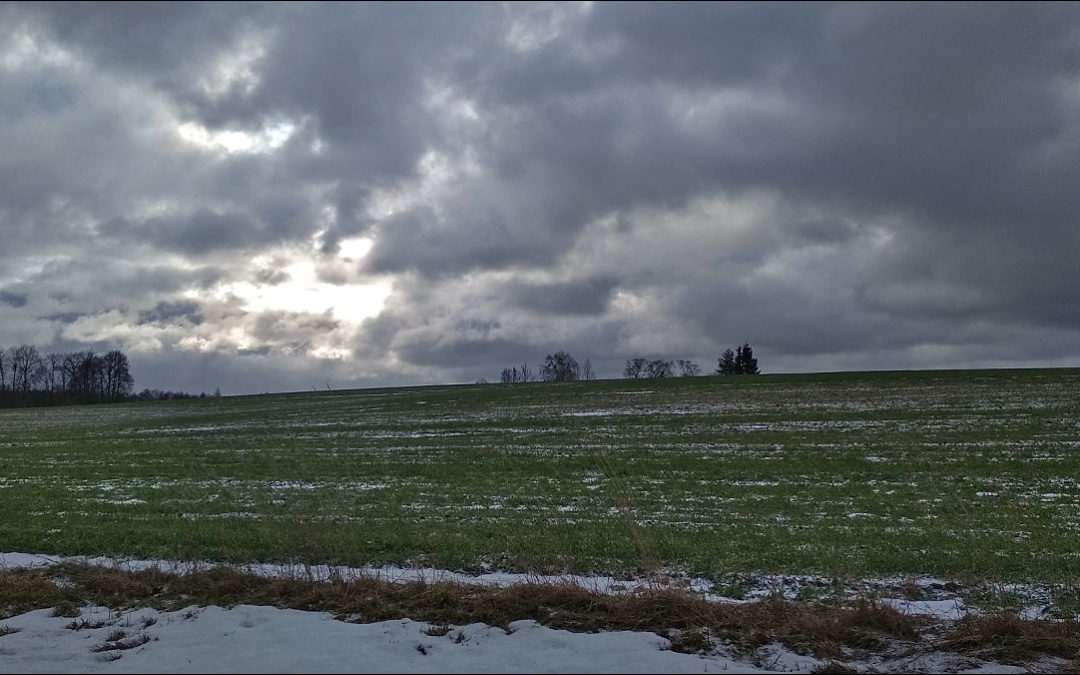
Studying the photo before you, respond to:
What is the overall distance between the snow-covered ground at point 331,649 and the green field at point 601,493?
2398 mm

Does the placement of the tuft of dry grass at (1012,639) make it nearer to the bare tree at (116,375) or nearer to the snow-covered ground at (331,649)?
the snow-covered ground at (331,649)

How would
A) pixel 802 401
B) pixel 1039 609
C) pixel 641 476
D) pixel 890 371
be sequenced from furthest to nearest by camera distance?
pixel 890 371 → pixel 802 401 → pixel 641 476 → pixel 1039 609

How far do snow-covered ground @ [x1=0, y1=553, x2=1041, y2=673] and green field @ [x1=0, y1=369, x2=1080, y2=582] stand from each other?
240 centimetres

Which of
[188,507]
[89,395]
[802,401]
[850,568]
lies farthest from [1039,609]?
[89,395]

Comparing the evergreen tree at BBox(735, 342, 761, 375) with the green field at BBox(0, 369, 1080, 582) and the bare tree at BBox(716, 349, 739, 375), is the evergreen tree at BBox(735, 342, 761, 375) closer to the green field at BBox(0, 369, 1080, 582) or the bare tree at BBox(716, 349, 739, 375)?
the bare tree at BBox(716, 349, 739, 375)

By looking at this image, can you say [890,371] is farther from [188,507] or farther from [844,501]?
[188,507]

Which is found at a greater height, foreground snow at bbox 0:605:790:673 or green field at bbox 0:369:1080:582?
foreground snow at bbox 0:605:790:673

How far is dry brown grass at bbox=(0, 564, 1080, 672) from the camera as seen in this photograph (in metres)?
6.47

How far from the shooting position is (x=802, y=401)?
4566 centimetres

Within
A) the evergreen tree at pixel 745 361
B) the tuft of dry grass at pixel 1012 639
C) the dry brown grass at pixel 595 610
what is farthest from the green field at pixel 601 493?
the evergreen tree at pixel 745 361

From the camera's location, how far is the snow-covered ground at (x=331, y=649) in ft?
19.4

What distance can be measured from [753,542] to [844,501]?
505 cm

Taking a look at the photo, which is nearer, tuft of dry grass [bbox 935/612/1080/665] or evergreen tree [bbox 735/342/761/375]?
tuft of dry grass [bbox 935/612/1080/665]

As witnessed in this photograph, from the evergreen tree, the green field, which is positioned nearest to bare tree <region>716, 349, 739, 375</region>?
the evergreen tree
